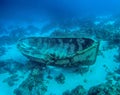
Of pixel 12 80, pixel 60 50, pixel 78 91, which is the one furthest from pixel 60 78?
pixel 12 80

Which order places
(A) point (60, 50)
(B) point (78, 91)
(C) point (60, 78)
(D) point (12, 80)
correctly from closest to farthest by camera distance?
(B) point (78, 91) < (C) point (60, 78) < (D) point (12, 80) < (A) point (60, 50)

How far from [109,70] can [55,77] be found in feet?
11.0

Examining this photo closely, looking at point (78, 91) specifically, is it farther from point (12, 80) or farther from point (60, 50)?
point (12, 80)

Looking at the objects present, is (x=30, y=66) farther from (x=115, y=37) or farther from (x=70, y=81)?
(x=115, y=37)

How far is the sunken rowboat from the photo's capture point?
9867mm

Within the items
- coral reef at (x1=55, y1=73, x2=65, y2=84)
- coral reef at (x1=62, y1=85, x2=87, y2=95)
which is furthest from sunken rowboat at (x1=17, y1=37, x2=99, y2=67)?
coral reef at (x1=62, y1=85, x2=87, y2=95)

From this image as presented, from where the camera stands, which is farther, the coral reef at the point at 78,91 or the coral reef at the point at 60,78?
the coral reef at the point at 60,78

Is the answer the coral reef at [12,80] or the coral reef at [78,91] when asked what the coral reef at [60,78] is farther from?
the coral reef at [12,80]

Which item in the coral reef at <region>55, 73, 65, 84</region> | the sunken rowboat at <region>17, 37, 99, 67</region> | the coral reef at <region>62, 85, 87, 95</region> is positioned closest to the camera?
the coral reef at <region>62, 85, 87, 95</region>

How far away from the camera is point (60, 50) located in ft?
40.3

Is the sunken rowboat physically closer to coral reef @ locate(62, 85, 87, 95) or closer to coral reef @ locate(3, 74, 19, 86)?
coral reef @ locate(62, 85, 87, 95)

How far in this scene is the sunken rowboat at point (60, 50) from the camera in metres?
9.87

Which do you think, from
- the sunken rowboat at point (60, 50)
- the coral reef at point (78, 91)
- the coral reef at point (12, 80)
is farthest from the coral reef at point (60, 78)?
the coral reef at point (12, 80)

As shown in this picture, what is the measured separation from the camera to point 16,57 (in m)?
14.8
